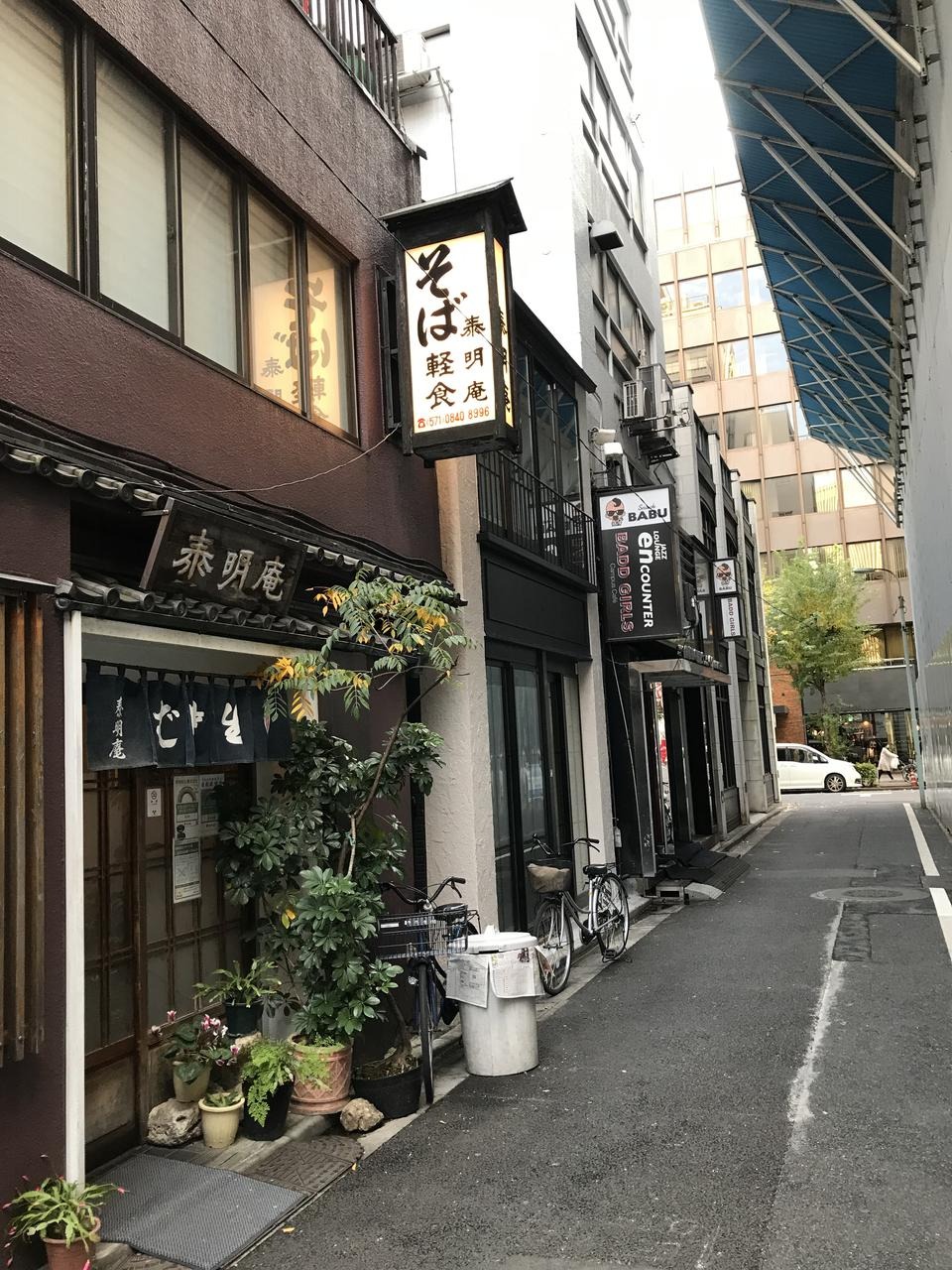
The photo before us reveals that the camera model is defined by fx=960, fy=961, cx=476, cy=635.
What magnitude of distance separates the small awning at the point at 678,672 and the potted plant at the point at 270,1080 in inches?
406

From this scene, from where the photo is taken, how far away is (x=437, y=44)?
15.9 metres

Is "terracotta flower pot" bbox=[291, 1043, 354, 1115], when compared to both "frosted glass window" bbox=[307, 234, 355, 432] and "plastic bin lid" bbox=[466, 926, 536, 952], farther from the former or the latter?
"frosted glass window" bbox=[307, 234, 355, 432]

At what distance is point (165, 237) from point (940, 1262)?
7153 mm

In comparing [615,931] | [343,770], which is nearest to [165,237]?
[343,770]

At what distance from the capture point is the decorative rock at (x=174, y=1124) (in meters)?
5.81

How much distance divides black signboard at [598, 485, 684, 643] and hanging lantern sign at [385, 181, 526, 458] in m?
5.99

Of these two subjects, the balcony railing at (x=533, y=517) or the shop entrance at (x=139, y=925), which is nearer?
the shop entrance at (x=139, y=925)

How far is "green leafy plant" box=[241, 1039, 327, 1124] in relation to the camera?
5789 mm

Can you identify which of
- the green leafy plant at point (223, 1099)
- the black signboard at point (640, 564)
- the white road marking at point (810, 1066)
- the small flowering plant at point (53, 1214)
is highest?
the black signboard at point (640, 564)

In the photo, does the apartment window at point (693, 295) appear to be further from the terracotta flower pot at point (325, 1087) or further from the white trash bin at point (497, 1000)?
the terracotta flower pot at point (325, 1087)

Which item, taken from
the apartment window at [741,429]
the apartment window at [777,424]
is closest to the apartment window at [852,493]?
the apartment window at [777,424]

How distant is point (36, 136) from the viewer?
5.38 m

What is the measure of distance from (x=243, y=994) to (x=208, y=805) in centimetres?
136

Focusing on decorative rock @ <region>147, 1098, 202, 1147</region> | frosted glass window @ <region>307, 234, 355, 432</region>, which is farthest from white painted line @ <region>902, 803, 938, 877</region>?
decorative rock @ <region>147, 1098, 202, 1147</region>
